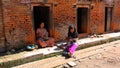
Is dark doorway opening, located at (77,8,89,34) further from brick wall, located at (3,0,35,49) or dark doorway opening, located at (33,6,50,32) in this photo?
brick wall, located at (3,0,35,49)

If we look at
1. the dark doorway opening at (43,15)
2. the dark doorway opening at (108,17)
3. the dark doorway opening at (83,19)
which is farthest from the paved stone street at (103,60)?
the dark doorway opening at (108,17)

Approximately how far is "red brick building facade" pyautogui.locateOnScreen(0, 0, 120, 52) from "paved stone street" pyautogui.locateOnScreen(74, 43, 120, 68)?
2213mm

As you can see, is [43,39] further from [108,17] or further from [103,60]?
[108,17]

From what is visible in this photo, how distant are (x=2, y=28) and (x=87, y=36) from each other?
18.1 feet

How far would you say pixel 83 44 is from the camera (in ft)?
30.4

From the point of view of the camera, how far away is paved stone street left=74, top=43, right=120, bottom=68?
726 centimetres

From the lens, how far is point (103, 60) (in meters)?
7.92

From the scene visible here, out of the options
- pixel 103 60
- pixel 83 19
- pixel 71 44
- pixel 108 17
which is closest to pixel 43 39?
pixel 71 44

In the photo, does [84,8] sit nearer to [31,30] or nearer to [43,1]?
[43,1]

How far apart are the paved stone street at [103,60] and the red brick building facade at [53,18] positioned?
7.26 feet

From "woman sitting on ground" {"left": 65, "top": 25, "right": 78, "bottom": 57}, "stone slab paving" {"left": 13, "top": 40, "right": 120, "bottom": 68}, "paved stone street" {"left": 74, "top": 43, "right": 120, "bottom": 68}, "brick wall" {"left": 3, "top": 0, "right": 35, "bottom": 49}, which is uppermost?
"brick wall" {"left": 3, "top": 0, "right": 35, "bottom": 49}

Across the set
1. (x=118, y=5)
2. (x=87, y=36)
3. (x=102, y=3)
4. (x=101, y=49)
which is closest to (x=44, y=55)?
(x=101, y=49)

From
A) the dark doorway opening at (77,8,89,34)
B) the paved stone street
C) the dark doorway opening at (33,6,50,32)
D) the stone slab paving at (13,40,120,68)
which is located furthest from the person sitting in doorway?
the dark doorway opening at (77,8,89,34)

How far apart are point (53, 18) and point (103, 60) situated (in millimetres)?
3155
